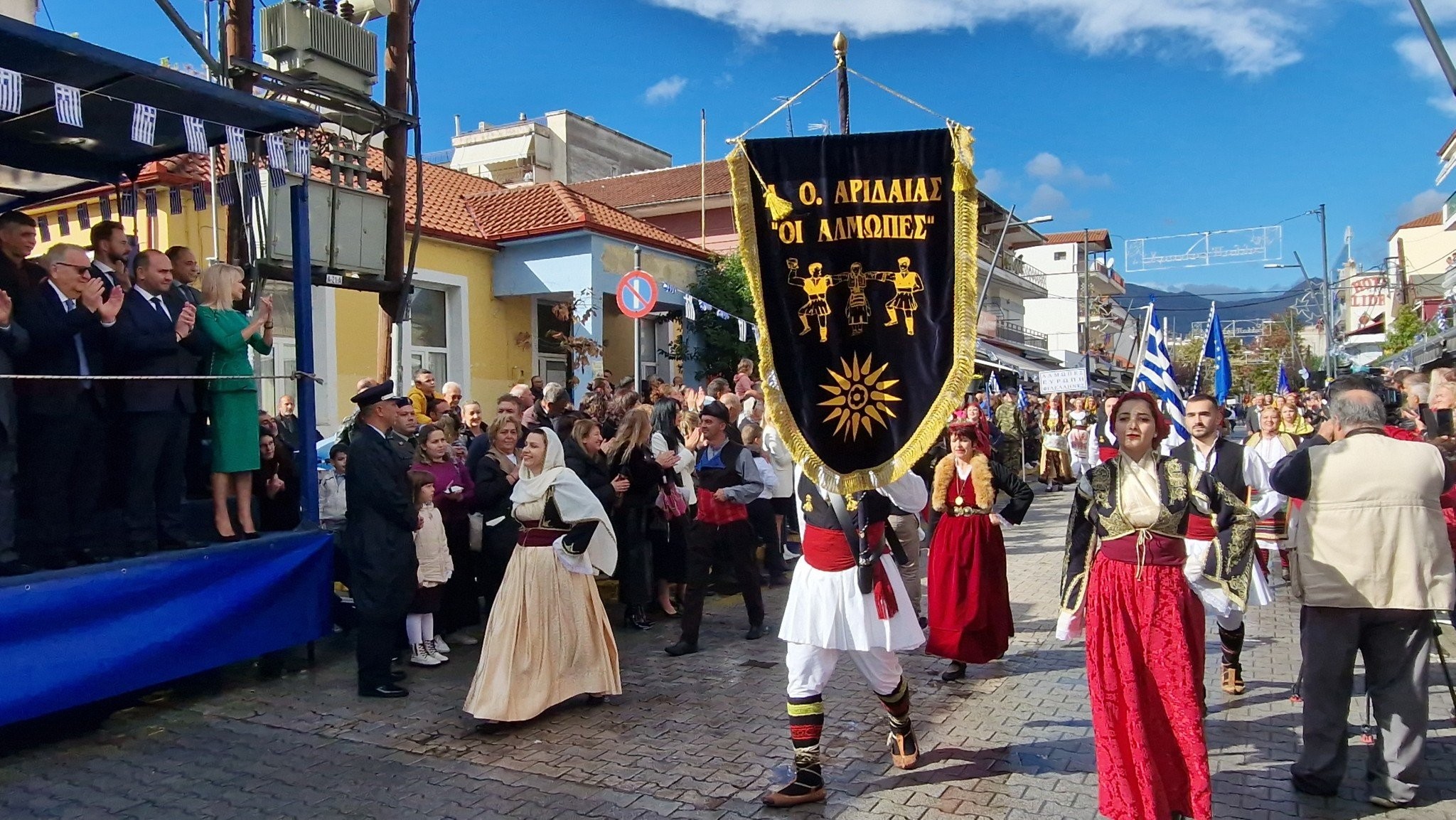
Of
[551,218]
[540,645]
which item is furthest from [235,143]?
[551,218]

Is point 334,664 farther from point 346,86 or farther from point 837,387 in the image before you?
point 346,86

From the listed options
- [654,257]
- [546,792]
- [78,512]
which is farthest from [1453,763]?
[654,257]

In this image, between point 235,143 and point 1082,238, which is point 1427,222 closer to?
point 1082,238

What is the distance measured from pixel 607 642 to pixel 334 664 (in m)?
2.32

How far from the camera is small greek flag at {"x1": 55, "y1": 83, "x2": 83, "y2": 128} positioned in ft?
16.7

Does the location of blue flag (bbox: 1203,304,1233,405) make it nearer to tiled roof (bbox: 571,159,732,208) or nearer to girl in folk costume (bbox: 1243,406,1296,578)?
girl in folk costume (bbox: 1243,406,1296,578)

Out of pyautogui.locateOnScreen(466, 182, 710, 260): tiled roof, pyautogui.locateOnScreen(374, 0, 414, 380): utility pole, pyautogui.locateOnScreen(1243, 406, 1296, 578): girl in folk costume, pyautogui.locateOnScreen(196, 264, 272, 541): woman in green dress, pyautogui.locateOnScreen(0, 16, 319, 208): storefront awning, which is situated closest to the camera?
pyautogui.locateOnScreen(0, 16, 319, 208): storefront awning

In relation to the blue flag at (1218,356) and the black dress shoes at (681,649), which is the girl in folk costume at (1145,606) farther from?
the blue flag at (1218,356)

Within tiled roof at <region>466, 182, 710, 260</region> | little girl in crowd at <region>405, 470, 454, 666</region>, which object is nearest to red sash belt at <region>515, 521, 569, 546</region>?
little girl in crowd at <region>405, 470, 454, 666</region>

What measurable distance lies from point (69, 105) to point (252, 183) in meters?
1.78

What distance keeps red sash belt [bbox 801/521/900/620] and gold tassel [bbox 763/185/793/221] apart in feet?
4.77

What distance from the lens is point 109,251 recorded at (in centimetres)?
611

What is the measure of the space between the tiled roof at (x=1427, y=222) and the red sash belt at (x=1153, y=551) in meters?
58.0

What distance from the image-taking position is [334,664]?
678 cm
